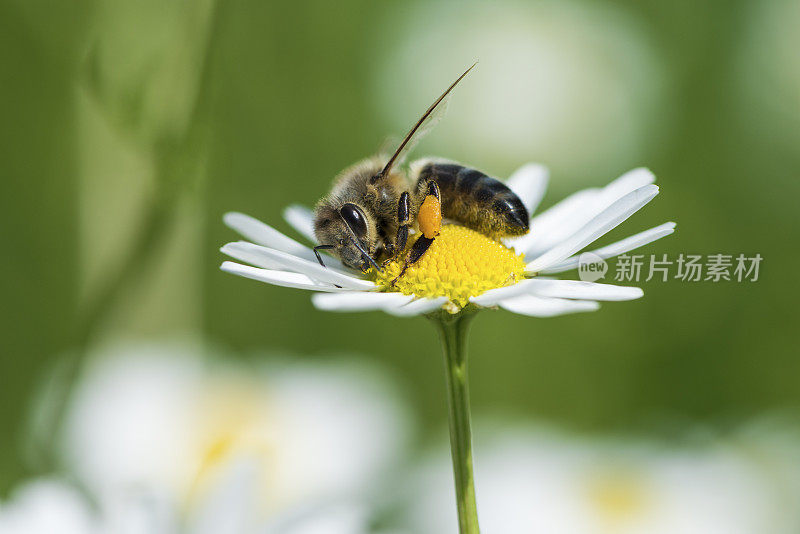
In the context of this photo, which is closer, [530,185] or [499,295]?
[499,295]

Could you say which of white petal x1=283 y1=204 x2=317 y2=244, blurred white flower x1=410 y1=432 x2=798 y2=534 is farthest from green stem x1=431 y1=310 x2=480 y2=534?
blurred white flower x1=410 y1=432 x2=798 y2=534

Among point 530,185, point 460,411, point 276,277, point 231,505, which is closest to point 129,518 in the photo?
point 231,505

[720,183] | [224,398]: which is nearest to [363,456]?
[224,398]

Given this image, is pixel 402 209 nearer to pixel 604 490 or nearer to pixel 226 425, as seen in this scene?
pixel 604 490

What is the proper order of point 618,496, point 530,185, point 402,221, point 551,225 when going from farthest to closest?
point 618,496 → point 530,185 → point 551,225 → point 402,221

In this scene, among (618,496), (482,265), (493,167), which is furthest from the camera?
(493,167)

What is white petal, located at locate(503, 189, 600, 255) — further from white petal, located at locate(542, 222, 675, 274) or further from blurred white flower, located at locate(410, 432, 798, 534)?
blurred white flower, located at locate(410, 432, 798, 534)
